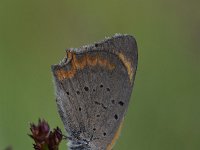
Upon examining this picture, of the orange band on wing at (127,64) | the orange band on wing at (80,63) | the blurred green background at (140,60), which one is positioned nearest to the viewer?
the orange band on wing at (80,63)

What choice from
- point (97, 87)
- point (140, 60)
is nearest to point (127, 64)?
point (97, 87)

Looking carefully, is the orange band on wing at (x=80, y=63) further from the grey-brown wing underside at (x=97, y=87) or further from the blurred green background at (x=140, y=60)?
the blurred green background at (x=140, y=60)

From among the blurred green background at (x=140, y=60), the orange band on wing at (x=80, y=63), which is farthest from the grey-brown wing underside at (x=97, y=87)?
the blurred green background at (x=140, y=60)

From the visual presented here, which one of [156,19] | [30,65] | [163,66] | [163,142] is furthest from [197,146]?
[156,19]

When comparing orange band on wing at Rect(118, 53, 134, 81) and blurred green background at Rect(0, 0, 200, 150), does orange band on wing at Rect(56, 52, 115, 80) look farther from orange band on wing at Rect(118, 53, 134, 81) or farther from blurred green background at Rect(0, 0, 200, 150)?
blurred green background at Rect(0, 0, 200, 150)

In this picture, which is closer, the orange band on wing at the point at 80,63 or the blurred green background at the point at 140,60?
the orange band on wing at the point at 80,63

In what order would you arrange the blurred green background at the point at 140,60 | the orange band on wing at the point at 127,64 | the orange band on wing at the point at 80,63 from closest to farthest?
the orange band on wing at the point at 80,63 < the orange band on wing at the point at 127,64 < the blurred green background at the point at 140,60

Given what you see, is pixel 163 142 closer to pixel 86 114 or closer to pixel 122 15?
pixel 86 114

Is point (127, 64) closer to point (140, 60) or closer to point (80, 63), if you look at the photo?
point (80, 63)
